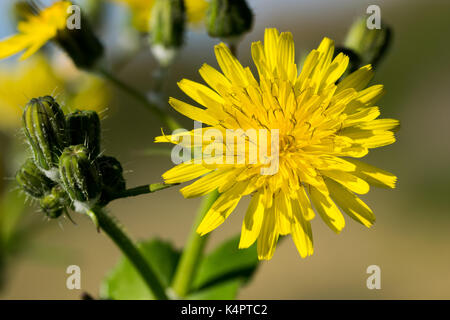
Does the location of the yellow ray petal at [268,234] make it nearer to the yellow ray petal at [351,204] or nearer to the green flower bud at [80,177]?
the yellow ray petal at [351,204]

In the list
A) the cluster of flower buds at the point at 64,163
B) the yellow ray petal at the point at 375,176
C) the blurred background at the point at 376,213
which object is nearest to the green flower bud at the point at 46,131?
the cluster of flower buds at the point at 64,163

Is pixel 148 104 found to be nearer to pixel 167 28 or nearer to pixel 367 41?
pixel 167 28

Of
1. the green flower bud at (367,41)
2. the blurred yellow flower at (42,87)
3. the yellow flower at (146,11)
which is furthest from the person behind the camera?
the blurred yellow flower at (42,87)

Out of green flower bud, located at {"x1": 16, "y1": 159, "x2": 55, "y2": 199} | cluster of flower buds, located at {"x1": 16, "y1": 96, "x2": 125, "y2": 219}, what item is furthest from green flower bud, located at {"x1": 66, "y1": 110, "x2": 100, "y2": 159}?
green flower bud, located at {"x1": 16, "y1": 159, "x2": 55, "y2": 199}

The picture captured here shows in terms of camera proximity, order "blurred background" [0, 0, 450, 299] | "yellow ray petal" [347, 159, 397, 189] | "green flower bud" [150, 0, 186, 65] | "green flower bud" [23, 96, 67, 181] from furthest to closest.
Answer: "blurred background" [0, 0, 450, 299], "green flower bud" [150, 0, 186, 65], "yellow ray petal" [347, 159, 397, 189], "green flower bud" [23, 96, 67, 181]

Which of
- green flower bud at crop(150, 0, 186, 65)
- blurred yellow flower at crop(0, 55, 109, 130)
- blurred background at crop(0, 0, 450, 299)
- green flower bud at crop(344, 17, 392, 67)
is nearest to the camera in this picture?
green flower bud at crop(344, 17, 392, 67)

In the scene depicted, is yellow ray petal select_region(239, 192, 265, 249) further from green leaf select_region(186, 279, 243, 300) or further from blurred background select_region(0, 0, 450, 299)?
blurred background select_region(0, 0, 450, 299)

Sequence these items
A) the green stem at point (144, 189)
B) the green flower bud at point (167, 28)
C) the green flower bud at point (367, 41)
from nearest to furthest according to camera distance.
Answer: the green stem at point (144, 189) < the green flower bud at point (367, 41) < the green flower bud at point (167, 28)
